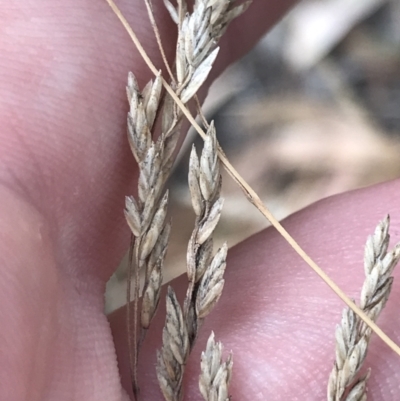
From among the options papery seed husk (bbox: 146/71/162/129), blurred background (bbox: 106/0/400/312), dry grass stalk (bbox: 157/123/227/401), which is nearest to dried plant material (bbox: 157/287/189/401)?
dry grass stalk (bbox: 157/123/227/401)

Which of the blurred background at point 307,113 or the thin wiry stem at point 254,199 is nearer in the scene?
the thin wiry stem at point 254,199

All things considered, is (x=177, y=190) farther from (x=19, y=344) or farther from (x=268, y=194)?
(x=19, y=344)

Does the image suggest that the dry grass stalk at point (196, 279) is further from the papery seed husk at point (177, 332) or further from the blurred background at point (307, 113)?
the blurred background at point (307, 113)

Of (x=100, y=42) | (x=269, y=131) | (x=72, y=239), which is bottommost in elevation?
(x=72, y=239)

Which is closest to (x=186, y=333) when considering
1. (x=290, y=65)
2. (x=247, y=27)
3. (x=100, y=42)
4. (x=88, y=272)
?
(x=88, y=272)

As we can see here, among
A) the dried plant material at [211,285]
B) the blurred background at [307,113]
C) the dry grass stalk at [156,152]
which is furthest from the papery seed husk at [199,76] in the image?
the blurred background at [307,113]

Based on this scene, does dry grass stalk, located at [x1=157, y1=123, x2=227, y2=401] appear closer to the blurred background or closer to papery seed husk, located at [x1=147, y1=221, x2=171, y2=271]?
papery seed husk, located at [x1=147, y1=221, x2=171, y2=271]
